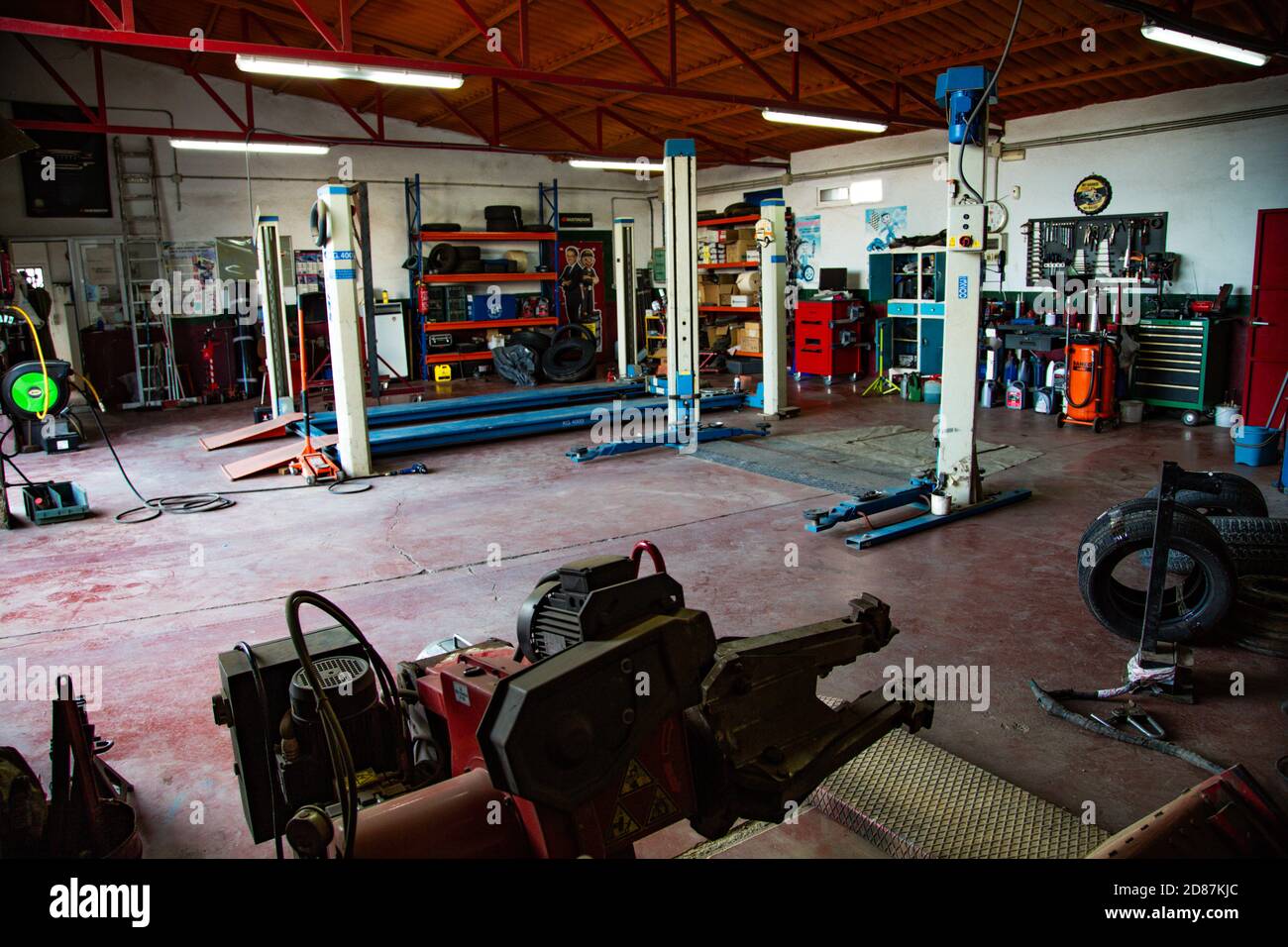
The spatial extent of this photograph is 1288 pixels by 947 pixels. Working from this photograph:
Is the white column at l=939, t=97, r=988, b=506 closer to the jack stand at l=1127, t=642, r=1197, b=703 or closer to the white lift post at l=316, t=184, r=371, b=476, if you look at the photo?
the jack stand at l=1127, t=642, r=1197, b=703

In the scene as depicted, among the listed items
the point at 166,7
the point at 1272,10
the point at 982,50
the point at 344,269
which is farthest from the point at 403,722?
the point at 166,7

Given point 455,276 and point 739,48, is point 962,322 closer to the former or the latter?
point 739,48

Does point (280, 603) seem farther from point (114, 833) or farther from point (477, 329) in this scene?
point (477, 329)

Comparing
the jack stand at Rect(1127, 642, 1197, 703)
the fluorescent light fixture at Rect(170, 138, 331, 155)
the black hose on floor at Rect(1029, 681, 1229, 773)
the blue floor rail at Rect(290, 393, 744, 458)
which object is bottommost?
the black hose on floor at Rect(1029, 681, 1229, 773)

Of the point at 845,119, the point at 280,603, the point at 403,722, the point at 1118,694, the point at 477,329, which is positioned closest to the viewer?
the point at 403,722

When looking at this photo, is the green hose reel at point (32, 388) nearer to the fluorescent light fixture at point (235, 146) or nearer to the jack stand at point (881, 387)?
the fluorescent light fixture at point (235, 146)

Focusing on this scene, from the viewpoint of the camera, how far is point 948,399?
229 inches

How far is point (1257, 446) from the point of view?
6.98 m

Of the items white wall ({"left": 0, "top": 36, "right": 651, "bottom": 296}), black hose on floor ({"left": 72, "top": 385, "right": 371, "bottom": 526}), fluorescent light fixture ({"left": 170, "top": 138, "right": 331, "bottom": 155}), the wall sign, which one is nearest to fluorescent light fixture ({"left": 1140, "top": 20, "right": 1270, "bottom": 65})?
the wall sign

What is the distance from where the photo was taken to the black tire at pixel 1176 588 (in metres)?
3.73

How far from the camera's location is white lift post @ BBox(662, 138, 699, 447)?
8.25m

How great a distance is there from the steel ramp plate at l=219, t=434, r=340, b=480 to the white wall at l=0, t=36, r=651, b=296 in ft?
20.9

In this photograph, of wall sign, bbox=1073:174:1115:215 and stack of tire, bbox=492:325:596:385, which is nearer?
wall sign, bbox=1073:174:1115:215

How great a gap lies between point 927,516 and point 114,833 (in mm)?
4778
